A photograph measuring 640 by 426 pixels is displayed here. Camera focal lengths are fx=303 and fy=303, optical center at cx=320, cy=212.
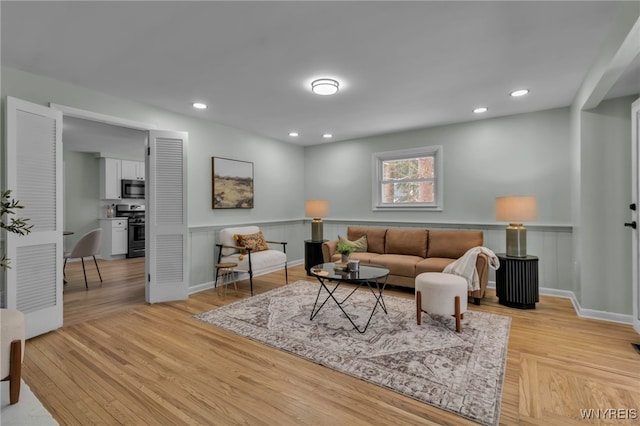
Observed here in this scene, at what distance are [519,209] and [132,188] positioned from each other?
321 inches

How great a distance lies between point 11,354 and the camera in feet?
5.91

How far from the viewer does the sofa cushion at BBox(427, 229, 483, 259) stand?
426cm

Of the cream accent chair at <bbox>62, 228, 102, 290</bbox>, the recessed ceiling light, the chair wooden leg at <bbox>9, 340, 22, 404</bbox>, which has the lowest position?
the chair wooden leg at <bbox>9, 340, 22, 404</bbox>

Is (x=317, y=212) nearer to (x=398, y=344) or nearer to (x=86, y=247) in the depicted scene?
(x=398, y=344)

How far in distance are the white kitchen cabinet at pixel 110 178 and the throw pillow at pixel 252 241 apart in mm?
4644

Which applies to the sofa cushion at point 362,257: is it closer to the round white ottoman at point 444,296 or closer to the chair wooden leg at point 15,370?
the round white ottoman at point 444,296

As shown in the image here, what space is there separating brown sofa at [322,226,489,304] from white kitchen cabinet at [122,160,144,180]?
5740mm

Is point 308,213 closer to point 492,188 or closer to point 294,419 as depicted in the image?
point 492,188

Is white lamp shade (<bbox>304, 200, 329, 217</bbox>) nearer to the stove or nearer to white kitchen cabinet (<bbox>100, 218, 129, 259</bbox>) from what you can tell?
the stove

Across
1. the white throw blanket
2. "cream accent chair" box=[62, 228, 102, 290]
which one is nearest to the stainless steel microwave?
"cream accent chair" box=[62, 228, 102, 290]

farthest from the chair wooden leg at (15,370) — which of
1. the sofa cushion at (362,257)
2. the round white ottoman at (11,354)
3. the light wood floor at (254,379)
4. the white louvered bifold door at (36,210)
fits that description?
the sofa cushion at (362,257)

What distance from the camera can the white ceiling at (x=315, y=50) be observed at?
203 cm

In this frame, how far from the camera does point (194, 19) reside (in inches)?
83.1

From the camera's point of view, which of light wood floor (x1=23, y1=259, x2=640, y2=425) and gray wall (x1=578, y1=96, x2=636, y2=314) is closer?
light wood floor (x1=23, y1=259, x2=640, y2=425)
